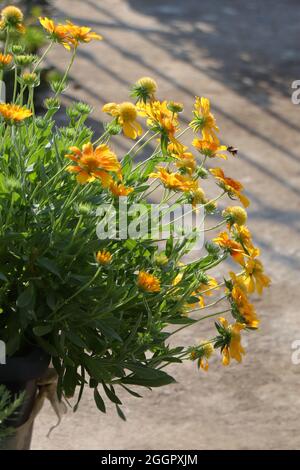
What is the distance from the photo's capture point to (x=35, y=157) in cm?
225

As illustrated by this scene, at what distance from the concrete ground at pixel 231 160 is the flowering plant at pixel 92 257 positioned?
2.99ft

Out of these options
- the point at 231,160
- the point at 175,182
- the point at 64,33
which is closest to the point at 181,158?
the point at 175,182

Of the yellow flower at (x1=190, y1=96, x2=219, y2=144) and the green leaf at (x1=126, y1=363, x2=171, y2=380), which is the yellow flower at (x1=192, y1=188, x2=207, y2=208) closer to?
the yellow flower at (x1=190, y1=96, x2=219, y2=144)

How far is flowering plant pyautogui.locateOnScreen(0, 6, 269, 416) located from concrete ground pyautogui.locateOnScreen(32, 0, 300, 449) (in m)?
0.91

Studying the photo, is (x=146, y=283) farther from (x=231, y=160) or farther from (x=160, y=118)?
(x=231, y=160)

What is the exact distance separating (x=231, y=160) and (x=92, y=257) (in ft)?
10.0

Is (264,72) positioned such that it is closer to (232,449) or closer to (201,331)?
(201,331)

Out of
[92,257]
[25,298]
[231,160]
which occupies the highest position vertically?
[231,160]

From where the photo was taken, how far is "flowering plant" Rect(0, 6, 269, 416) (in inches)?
84.0

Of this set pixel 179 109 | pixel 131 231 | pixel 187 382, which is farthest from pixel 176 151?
pixel 187 382

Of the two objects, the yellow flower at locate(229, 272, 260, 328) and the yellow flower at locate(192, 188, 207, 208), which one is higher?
the yellow flower at locate(192, 188, 207, 208)

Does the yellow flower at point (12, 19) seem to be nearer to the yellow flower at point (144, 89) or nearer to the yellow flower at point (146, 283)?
the yellow flower at point (144, 89)

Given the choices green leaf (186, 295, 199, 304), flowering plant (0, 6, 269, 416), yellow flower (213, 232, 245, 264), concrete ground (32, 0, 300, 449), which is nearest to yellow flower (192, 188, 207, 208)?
flowering plant (0, 6, 269, 416)

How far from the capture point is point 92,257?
7.27ft
